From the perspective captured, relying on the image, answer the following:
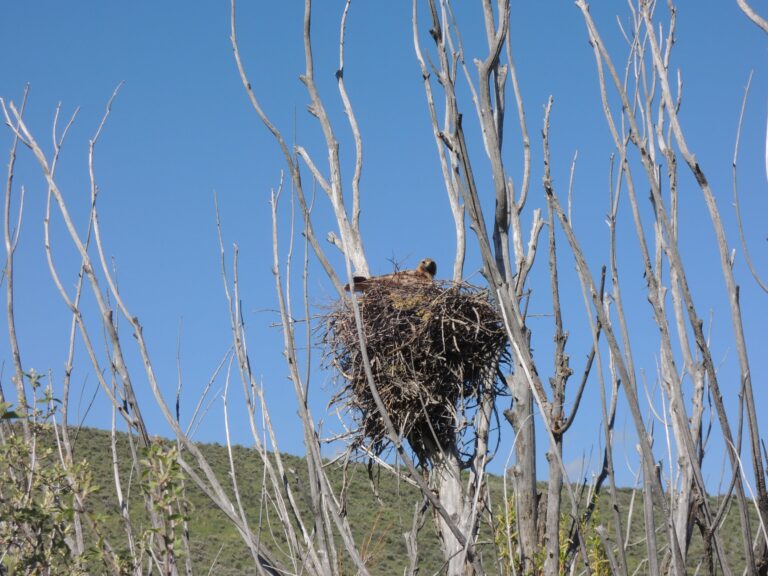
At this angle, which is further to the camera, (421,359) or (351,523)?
(351,523)

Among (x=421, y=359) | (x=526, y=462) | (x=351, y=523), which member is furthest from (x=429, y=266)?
(x=351, y=523)

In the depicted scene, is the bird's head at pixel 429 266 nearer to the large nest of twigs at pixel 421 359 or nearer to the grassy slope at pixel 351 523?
the large nest of twigs at pixel 421 359

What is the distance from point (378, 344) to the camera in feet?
21.9

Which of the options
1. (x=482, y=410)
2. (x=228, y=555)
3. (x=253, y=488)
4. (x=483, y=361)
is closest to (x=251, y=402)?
(x=482, y=410)

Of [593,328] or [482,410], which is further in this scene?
[482,410]

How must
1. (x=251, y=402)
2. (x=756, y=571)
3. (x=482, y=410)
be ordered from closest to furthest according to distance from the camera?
(x=756, y=571), (x=251, y=402), (x=482, y=410)

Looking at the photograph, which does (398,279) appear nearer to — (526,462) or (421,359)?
(421,359)

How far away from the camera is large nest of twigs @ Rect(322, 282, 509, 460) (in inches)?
246

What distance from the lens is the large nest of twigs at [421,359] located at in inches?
246

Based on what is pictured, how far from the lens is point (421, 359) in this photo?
6.56 metres

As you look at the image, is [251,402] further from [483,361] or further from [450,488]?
[483,361]

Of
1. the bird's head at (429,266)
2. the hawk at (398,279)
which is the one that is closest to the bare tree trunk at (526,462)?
the hawk at (398,279)

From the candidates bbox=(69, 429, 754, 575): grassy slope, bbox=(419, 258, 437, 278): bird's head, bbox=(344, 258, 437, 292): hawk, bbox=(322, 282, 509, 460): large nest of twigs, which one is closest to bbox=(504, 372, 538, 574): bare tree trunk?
bbox=(322, 282, 509, 460): large nest of twigs

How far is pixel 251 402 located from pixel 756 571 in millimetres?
1712
